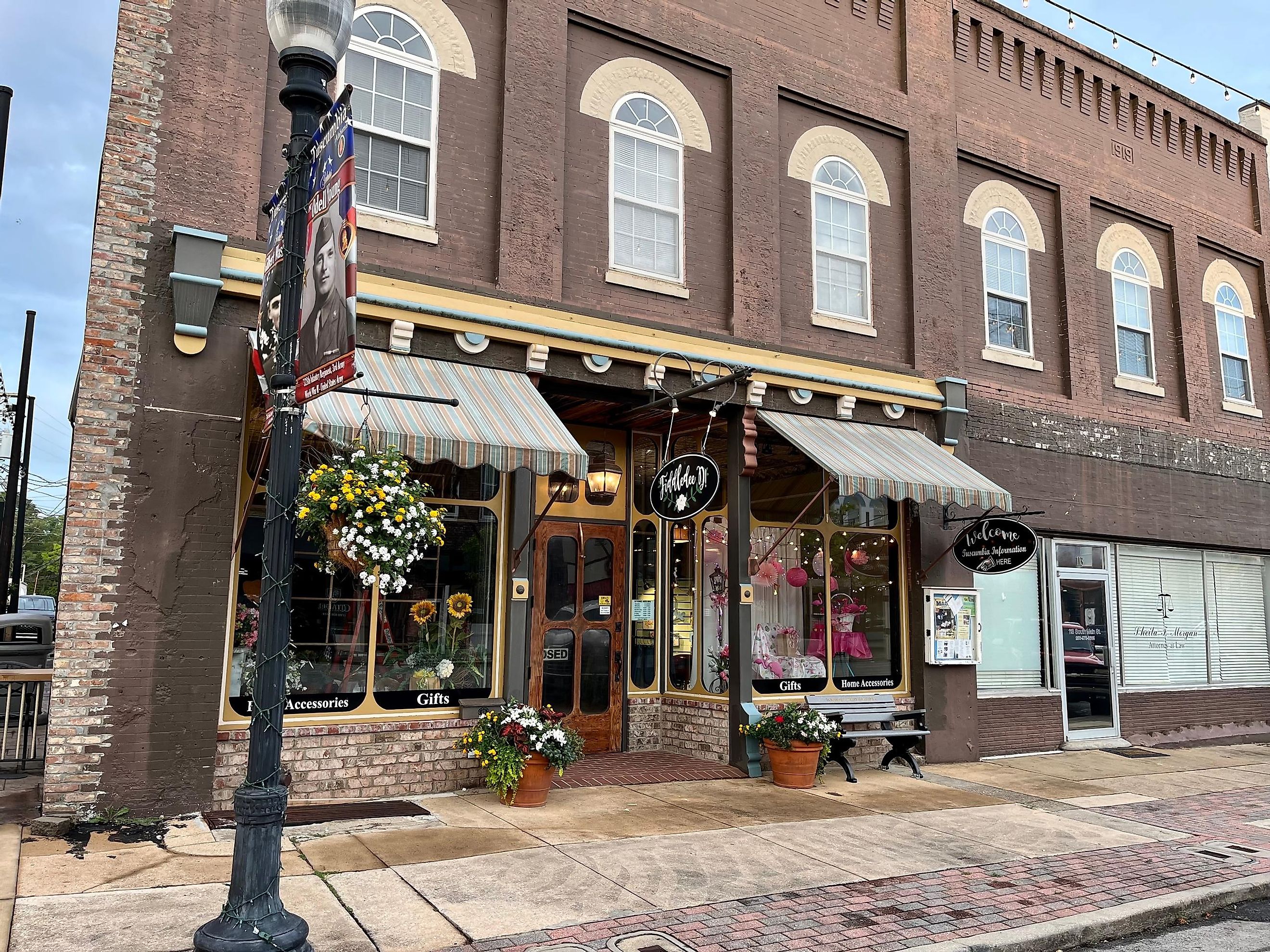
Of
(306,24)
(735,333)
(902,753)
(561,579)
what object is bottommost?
(902,753)

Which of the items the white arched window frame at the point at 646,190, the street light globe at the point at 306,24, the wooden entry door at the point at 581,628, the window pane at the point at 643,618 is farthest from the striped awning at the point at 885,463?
the street light globe at the point at 306,24

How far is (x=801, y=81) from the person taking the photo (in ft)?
39.7

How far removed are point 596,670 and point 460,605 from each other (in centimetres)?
235

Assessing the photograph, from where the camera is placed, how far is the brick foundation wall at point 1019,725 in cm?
1255

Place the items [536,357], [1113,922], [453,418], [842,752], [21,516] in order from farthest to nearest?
[21,516] < [842,752] < [536,357] < [453,418] < [1113,922]

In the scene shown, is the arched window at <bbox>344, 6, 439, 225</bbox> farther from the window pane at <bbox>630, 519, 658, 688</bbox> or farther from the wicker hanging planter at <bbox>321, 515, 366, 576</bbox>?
the window pane at <bbox>630, 519, 658, 688</bbox>

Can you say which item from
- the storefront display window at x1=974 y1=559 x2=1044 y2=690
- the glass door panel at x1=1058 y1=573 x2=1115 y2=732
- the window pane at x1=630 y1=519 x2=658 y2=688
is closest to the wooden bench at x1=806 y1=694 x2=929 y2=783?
the storefront display window at x1=974 y1=559 x2=1044 y2=690

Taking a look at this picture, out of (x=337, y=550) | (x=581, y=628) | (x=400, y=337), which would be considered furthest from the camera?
(x=581, y=628)

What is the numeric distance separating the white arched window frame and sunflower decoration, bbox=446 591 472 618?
3813mm

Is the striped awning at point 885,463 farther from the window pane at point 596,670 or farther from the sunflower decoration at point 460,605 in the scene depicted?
the sunflower decoration at point 460,605

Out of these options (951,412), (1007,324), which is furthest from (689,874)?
(1007,324)

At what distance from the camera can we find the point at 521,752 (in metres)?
8.46

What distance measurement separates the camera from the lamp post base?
4.12m

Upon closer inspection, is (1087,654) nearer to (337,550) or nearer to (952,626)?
(952,626)
